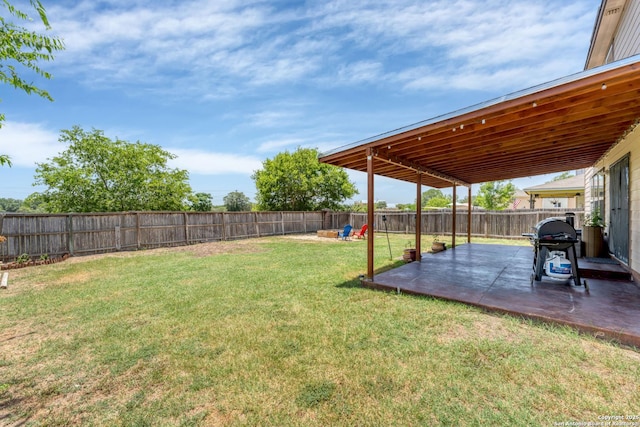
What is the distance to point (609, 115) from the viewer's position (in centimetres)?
386

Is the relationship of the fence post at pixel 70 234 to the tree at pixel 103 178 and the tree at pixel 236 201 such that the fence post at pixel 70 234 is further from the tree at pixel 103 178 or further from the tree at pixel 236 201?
the tree at pixel 236 201

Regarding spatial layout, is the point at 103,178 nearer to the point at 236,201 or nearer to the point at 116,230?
the point at 116,230

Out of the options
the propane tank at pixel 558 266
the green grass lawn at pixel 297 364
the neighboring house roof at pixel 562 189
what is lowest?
the green grass lawn at pixel 297 364

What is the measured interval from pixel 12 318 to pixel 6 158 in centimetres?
247

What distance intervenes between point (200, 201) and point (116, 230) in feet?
38.8

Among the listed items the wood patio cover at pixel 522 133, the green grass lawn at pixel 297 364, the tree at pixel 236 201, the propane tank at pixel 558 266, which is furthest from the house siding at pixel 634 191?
the tree at pixel 236 201

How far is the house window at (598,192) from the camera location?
7.13 meters

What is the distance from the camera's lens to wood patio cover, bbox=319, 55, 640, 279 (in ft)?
9.75

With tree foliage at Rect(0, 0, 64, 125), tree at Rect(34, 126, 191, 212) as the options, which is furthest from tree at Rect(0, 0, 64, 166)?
tree at Rect(34, 126, 191, 212)

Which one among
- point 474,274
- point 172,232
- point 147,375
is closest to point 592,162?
point 474,274

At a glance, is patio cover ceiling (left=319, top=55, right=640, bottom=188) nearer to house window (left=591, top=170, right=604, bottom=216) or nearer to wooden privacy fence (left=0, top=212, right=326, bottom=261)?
house window (left=591, top=170, right=604, bottom=216)

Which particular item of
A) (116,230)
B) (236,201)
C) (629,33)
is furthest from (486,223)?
(236,201)

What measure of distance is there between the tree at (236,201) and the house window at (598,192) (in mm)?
29824

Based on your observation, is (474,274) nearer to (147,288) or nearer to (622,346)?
(622,346)
